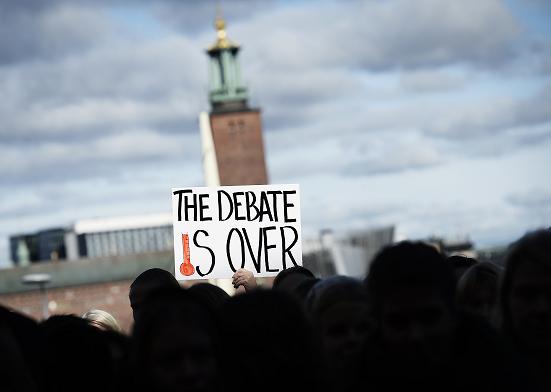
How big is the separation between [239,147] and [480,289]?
292 feet

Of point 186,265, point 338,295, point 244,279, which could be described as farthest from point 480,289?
point 186,265

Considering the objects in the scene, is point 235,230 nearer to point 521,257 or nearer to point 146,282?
point 146,282

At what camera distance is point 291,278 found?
7867 mm

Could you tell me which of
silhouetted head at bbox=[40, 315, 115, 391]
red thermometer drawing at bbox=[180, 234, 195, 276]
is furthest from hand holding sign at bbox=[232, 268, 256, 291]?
silhouetted head at bbox=[40, 315, 115, 391]

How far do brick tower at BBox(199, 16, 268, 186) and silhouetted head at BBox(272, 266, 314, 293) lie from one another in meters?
82.9

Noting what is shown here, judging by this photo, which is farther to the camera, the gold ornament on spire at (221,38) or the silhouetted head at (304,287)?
the gold ornament on spire at (221,38)

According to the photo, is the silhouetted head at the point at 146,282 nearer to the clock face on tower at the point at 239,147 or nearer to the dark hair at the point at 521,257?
the dark hair at the point at 521,257

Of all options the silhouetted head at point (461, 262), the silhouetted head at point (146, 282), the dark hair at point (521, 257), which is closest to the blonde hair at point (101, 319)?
the silhouetted head at point (146, 282)

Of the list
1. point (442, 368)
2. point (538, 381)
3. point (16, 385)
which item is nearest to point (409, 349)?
point (442, 368)

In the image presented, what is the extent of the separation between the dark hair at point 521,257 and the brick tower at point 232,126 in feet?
285

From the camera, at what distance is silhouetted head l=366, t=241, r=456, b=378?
415cm

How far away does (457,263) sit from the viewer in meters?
8.16

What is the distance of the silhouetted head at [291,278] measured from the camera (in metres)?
7.25

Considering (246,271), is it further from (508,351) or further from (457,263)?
(508,351)
